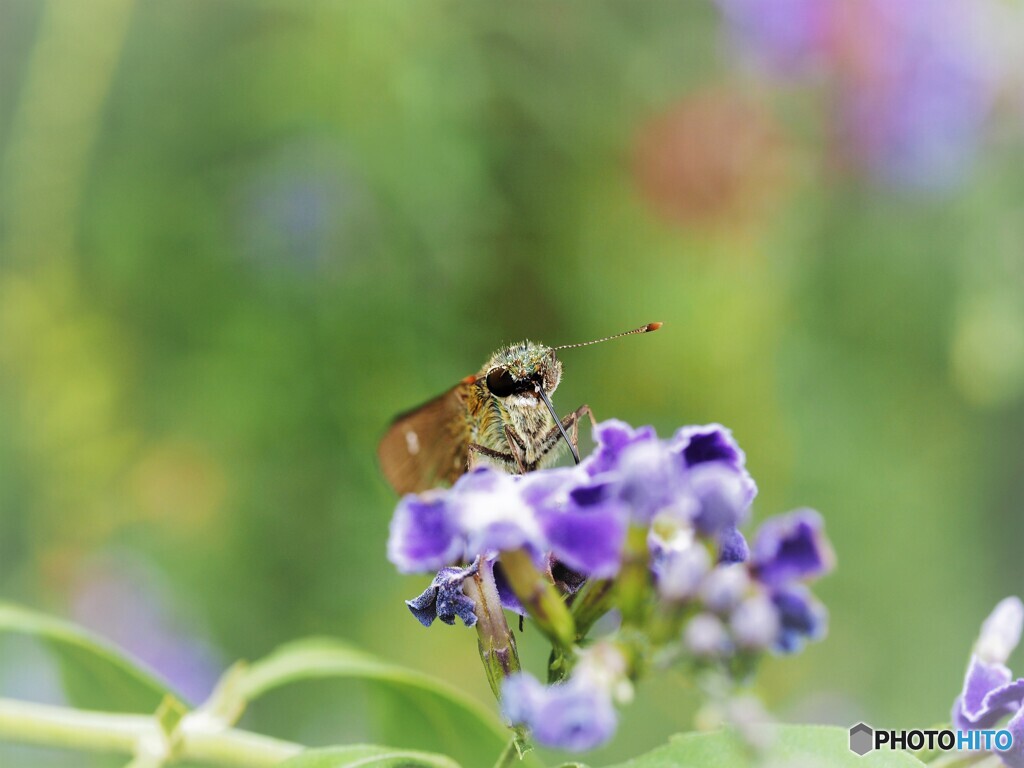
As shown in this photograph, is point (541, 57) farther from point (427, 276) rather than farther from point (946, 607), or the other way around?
point (946, 607)

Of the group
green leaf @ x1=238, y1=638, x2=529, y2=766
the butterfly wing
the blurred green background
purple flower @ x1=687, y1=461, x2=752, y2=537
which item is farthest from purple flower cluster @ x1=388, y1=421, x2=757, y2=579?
the blurred green background

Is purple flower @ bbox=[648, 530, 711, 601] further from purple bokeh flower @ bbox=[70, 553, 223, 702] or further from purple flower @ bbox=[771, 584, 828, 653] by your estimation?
purple bokeh flower @ bbox=[70, 553, 223, 702]

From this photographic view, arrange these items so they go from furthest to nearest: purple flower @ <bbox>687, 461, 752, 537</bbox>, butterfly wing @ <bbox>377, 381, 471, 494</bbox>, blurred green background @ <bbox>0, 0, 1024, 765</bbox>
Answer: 1. blurred green background @ <bbox>0, 0, 1024, 765</bbox>
2. butterfly wing @ <bbox>377, 381, 471, 494</bbox>
3. purple flower @ <bbox>687, 461, 752, 537</bbox>

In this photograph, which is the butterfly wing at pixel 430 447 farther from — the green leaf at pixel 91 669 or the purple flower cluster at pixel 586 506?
the purple flower cluster at pixel 586 506

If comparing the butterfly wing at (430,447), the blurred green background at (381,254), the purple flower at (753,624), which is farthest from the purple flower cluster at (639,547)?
the blurred green background at (381,254)

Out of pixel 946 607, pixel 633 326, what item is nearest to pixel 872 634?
pixel 946 607

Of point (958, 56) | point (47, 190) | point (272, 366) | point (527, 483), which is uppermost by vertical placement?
point (958, 56)
